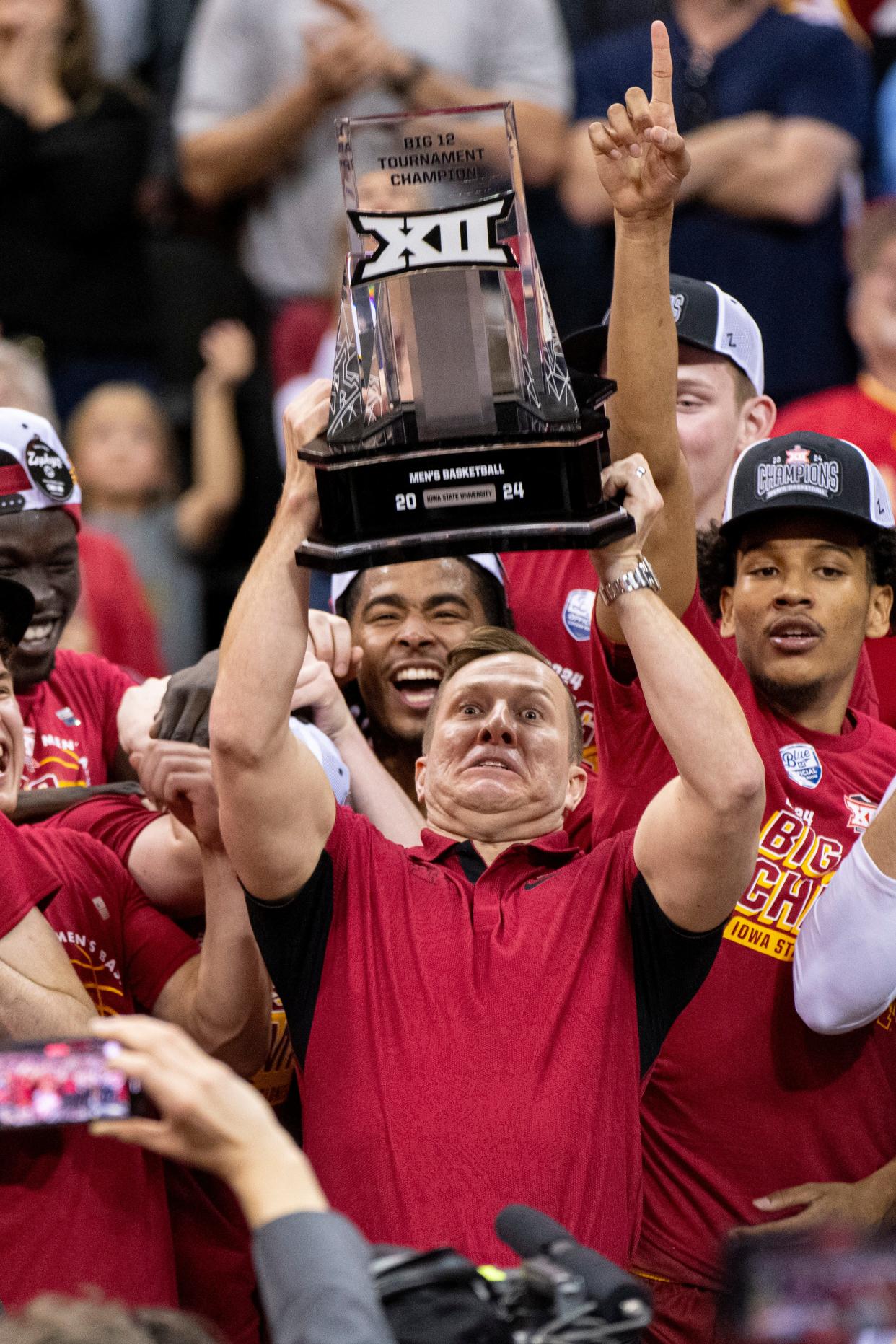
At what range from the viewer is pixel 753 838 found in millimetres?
2877

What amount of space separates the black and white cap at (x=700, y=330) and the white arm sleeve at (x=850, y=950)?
1.29m

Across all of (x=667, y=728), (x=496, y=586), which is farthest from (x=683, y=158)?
(x=496, y=586)

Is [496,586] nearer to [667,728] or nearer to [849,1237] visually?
[667,728]

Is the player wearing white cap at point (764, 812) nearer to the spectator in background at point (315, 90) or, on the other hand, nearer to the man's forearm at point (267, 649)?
the man's forearm at point (267, 649)

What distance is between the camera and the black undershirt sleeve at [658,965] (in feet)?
9.66

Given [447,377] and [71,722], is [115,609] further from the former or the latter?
[447,377]

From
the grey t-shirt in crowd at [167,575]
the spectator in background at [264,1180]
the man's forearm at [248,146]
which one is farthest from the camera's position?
the grey t-shirt in crowd at [167,575]

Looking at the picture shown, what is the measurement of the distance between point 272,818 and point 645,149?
1.19 meters

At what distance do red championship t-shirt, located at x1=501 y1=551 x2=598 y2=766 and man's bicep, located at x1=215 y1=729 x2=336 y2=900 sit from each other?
3.86ft

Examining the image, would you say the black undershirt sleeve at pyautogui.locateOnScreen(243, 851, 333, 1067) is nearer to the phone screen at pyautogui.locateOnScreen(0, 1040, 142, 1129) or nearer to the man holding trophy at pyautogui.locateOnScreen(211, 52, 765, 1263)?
the man holding trophy at pyautogui.locateOnScreen(211, 52, 765, 1263)

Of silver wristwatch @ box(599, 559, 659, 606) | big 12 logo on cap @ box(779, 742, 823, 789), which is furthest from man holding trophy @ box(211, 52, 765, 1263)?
big 12 logo on cap @ box(779, 742, 823, 789)

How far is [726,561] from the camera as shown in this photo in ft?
12.5

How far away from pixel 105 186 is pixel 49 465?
9.38 feet

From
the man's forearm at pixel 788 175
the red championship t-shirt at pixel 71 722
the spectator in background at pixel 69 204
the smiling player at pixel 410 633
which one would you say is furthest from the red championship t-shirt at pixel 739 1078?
the spectator in background at pixel 69 204
